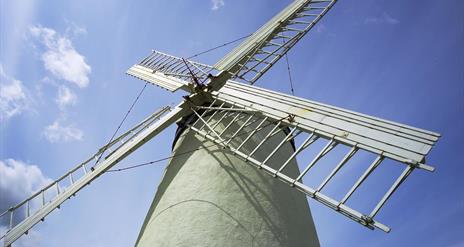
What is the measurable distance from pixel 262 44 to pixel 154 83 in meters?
2.94

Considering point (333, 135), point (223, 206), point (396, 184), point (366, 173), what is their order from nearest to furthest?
point (396, 184), point (366, 173), point (333, 135), point (223, 206)

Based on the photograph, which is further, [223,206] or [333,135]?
[223,206]

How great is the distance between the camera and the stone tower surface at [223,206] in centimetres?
557

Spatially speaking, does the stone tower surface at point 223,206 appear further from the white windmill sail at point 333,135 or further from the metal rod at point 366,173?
the metal rod at point 366,173

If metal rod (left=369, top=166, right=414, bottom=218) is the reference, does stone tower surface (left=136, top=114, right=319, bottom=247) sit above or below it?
above

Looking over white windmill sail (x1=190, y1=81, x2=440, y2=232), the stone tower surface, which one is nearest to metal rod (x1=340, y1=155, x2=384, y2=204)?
white windmill sail (x1=190, y1=81, x2=440, y2=232)

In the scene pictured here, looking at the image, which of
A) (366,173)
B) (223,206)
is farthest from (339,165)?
(223,206)

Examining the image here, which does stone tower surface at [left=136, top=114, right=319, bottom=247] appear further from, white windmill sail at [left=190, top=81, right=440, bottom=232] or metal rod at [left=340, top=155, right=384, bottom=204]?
metal rod at [left=340, top=155, right=384, bottom=204]

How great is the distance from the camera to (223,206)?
585 centimetres

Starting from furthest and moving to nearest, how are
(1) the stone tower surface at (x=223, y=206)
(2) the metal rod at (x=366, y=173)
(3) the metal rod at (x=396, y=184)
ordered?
(1) the stone tower surface at (x=223, y=206) < (2) the metal rod at (x=366, y=173) < (3) the metal rod at (x=396, y=184)

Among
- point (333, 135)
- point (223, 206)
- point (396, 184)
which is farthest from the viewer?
point (223, 206)

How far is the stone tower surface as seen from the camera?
5.57 meters

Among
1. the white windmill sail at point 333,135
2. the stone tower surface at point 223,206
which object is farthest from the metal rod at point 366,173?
the stone tower surface at point 223,206

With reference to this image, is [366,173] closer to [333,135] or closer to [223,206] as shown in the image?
[333,135]
